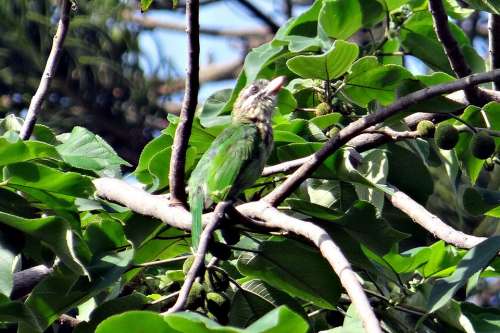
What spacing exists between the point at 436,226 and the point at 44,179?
120 centimetres

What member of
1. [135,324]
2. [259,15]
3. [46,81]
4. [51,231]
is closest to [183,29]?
[259,15]

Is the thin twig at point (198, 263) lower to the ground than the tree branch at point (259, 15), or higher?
higher

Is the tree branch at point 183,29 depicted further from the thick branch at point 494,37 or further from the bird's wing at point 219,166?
the thick branch at point 494,37

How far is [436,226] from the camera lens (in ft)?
10.1

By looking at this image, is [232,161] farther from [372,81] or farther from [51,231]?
[51,231]

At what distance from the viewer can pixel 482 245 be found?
2.66 metres

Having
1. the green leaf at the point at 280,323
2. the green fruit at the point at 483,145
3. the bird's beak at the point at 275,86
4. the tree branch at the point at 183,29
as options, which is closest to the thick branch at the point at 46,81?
the bird's beak at the point at 275,86

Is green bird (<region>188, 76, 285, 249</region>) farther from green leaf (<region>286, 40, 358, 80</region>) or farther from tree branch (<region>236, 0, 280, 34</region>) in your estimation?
tree branch (<region>236, 0, 280, 34</region>)

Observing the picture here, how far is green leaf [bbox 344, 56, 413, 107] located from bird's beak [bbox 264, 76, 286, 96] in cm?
32

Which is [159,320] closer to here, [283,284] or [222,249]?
[222,249]

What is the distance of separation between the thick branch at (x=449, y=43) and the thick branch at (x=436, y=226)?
42cm

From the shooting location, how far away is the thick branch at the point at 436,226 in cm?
298

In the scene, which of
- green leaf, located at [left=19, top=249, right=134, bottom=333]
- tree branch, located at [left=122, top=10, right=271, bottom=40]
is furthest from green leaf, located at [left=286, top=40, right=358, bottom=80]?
tree branch, located at [left=122, top=10, right=271, bottom=40]

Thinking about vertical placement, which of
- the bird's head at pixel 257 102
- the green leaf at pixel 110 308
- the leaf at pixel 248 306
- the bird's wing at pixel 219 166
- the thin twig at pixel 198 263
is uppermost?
the thin twig at pixel 198 263
